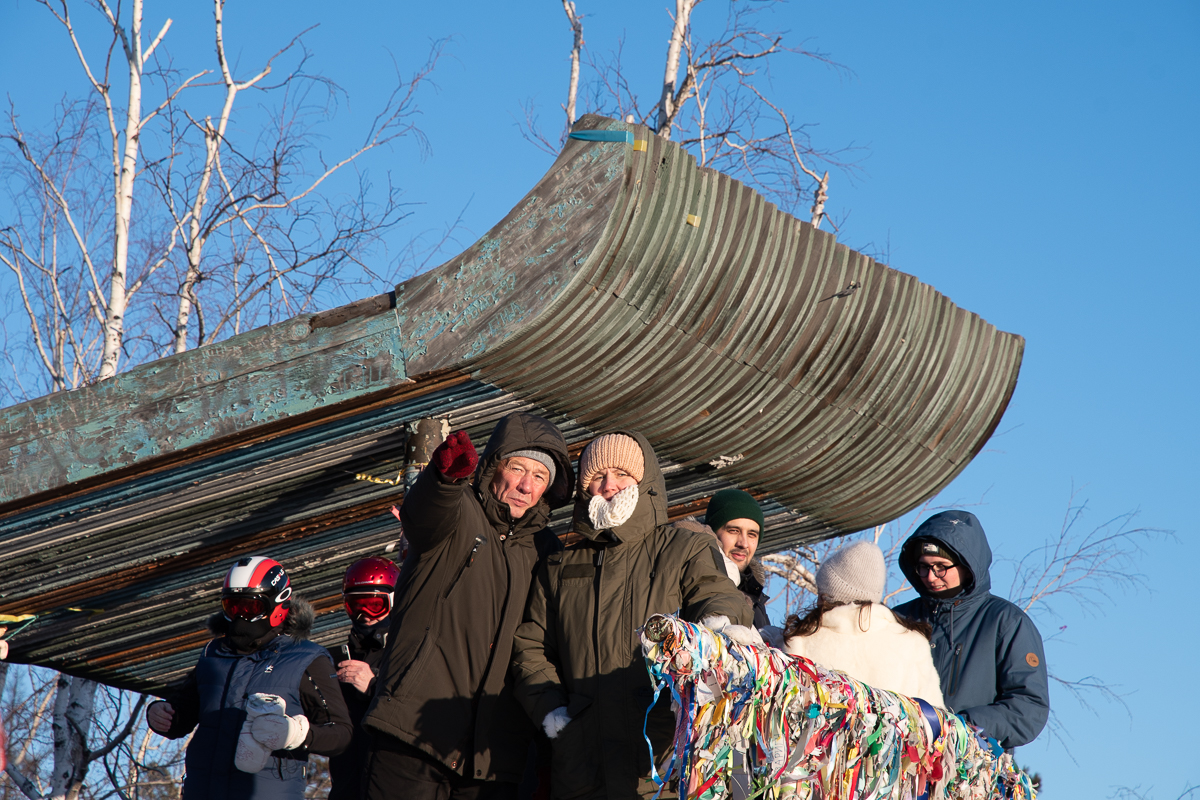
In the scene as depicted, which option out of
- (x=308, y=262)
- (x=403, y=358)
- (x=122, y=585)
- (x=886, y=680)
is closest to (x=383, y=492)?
(x=403, y=358)

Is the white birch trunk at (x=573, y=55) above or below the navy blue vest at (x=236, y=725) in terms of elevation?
above

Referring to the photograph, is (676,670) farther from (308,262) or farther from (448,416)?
(308,262)

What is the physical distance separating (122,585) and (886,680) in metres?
5.59

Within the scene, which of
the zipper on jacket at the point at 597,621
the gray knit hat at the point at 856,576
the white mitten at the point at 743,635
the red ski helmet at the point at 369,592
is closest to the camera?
the white mitten at the point at 743,635

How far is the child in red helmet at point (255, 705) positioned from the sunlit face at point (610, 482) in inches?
65.2

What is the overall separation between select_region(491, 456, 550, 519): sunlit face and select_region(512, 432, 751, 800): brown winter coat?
0.33m

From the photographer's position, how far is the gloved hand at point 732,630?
3.64 m

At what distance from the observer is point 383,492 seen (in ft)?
24.0

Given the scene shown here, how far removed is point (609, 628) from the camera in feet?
13.4

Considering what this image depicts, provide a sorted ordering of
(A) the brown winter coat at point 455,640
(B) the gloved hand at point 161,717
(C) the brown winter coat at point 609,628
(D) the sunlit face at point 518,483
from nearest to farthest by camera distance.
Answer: (C) the brown winter coat at point 609,628, (A) the brown winter coat at point 455,640, (D) the sunlit face at point 518,483, (B) the gloved hand at point 161,717

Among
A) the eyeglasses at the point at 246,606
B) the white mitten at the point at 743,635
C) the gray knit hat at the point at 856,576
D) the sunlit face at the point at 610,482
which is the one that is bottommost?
the white mitten at the point at 743,635

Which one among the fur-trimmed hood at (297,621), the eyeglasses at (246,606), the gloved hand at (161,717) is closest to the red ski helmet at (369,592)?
the fur-trimmed hood at (297,621)

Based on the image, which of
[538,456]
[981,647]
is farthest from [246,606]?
[981,647]

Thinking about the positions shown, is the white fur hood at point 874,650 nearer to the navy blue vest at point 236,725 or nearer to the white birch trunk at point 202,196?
the navy blue vest at point 236,725
